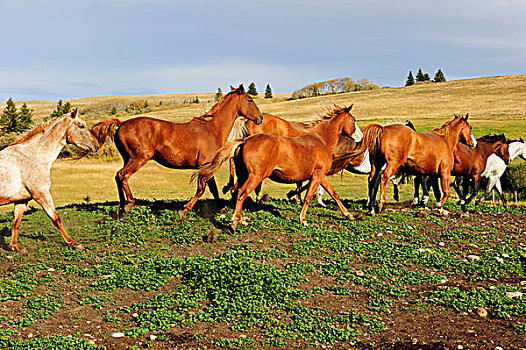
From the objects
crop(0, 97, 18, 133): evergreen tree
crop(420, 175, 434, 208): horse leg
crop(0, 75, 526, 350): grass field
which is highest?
crop(0, 97, 18, 133): evergreen tree

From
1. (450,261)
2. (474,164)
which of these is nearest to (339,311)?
(450,261)

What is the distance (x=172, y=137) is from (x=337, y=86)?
102 meters

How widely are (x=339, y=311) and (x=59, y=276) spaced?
15.5 feet

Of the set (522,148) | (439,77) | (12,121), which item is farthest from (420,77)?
(522,148)

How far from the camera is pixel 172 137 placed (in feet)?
37.2

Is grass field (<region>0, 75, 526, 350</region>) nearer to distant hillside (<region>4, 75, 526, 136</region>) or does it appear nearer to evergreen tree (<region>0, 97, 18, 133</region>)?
distant hillside (<region>4, 75, 526, 136</region>)

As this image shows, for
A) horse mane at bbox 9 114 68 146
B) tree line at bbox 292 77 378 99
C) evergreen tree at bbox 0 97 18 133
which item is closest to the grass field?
horse mane at bbox 9 114 68 146

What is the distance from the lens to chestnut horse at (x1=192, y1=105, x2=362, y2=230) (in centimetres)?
1015

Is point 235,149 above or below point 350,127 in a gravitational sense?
below

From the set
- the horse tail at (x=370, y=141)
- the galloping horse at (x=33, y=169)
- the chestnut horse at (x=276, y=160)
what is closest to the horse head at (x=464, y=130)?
the horse tail at (x=370, y=141)

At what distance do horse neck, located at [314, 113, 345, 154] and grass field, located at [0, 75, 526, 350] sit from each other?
186 centimetres

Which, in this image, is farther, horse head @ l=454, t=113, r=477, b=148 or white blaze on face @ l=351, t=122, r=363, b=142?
horse head @ l=454, t=113, r=477, b=148

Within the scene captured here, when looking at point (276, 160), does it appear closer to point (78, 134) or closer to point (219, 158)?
point (219, 158)

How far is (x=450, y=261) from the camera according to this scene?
923 centimetres
